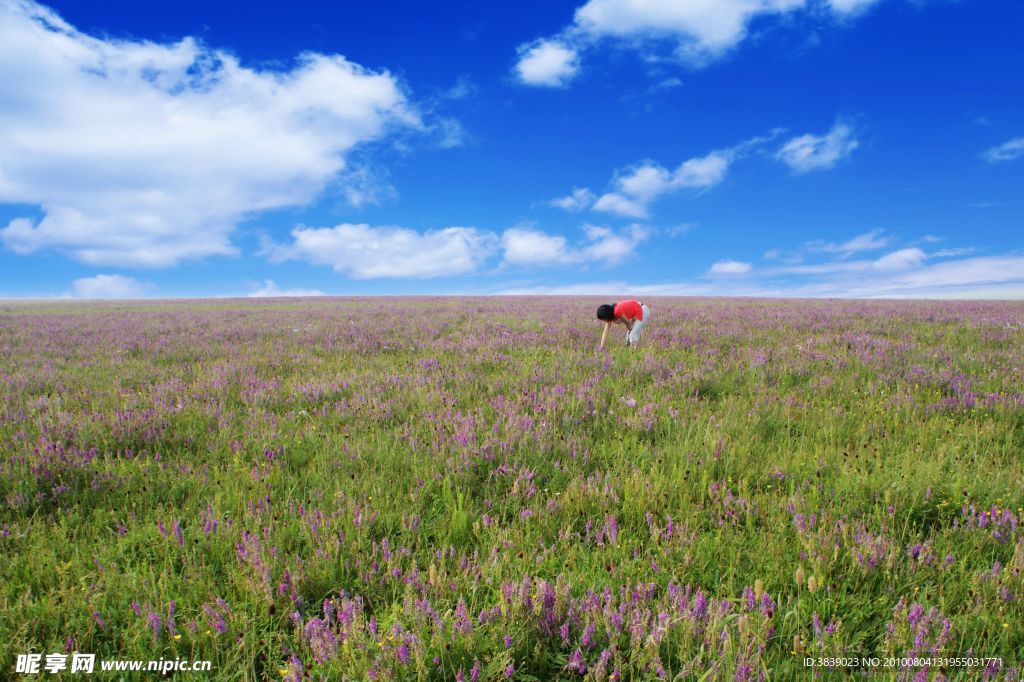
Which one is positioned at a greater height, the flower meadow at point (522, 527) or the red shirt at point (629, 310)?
the red shirt at point (629, 310)

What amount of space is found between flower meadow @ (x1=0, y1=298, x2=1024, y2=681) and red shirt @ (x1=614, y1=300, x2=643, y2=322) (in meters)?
3.45

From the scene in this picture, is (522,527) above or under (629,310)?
under

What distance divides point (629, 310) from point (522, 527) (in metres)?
6.76

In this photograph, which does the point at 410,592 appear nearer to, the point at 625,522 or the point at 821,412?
the point at 625,522

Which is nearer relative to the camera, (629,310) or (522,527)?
(522,527)

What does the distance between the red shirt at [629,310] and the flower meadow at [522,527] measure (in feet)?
11.3

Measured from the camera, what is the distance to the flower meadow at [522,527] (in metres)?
1.75

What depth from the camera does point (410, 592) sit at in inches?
76.6

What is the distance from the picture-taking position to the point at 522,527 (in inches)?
103

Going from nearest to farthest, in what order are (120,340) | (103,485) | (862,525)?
1. (862,525)
2. (103,485)
3. (120,340)

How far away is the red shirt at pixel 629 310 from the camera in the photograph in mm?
8797

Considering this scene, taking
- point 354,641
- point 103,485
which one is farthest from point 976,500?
point 103,485

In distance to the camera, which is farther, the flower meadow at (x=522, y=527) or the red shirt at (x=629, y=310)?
the red shirt at (x=629, y=310)

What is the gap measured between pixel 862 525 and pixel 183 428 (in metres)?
5.21
